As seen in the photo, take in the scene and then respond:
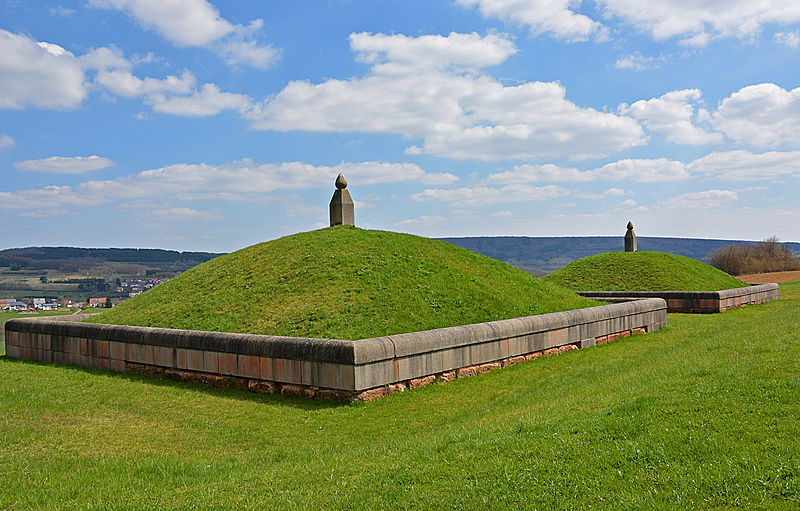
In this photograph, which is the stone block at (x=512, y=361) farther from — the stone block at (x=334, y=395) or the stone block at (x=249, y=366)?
the stone block at (x=249, y=366)

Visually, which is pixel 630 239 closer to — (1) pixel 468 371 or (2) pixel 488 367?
(2) pixel 488 367

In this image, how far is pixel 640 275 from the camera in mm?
27594

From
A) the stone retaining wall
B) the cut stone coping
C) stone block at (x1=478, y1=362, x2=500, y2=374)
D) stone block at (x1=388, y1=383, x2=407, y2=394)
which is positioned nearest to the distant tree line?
the cut stone coping

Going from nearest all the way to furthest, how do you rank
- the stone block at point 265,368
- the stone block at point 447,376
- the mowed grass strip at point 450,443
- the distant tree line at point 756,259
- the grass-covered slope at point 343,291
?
the mowed grass strip at point 450,443
the stone block at point 265,368
the stone block at point 447,376
the grass-covered slope at point 343,291
the distant tree line at point 756,259

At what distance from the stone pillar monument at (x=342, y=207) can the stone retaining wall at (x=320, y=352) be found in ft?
24.5

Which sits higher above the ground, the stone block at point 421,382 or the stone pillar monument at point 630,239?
the stone pillar monument at point 630,239

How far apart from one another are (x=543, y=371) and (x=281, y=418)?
4.87 m

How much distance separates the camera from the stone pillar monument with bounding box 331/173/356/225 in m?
18.0

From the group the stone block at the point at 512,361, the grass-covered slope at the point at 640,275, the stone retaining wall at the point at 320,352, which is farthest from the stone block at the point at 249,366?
the grass-covered slope at the point at 640,275

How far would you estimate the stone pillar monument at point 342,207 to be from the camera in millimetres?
18000

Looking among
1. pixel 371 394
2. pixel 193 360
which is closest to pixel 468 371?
pixel 371 394

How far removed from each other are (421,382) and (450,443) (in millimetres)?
3715

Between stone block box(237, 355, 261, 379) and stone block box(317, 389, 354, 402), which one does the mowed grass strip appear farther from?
stone block box(237, 355, 261, 379)

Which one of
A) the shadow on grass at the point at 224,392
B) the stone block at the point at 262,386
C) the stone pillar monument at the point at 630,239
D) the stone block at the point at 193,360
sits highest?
the stone pillar monument at the point at 630,239
